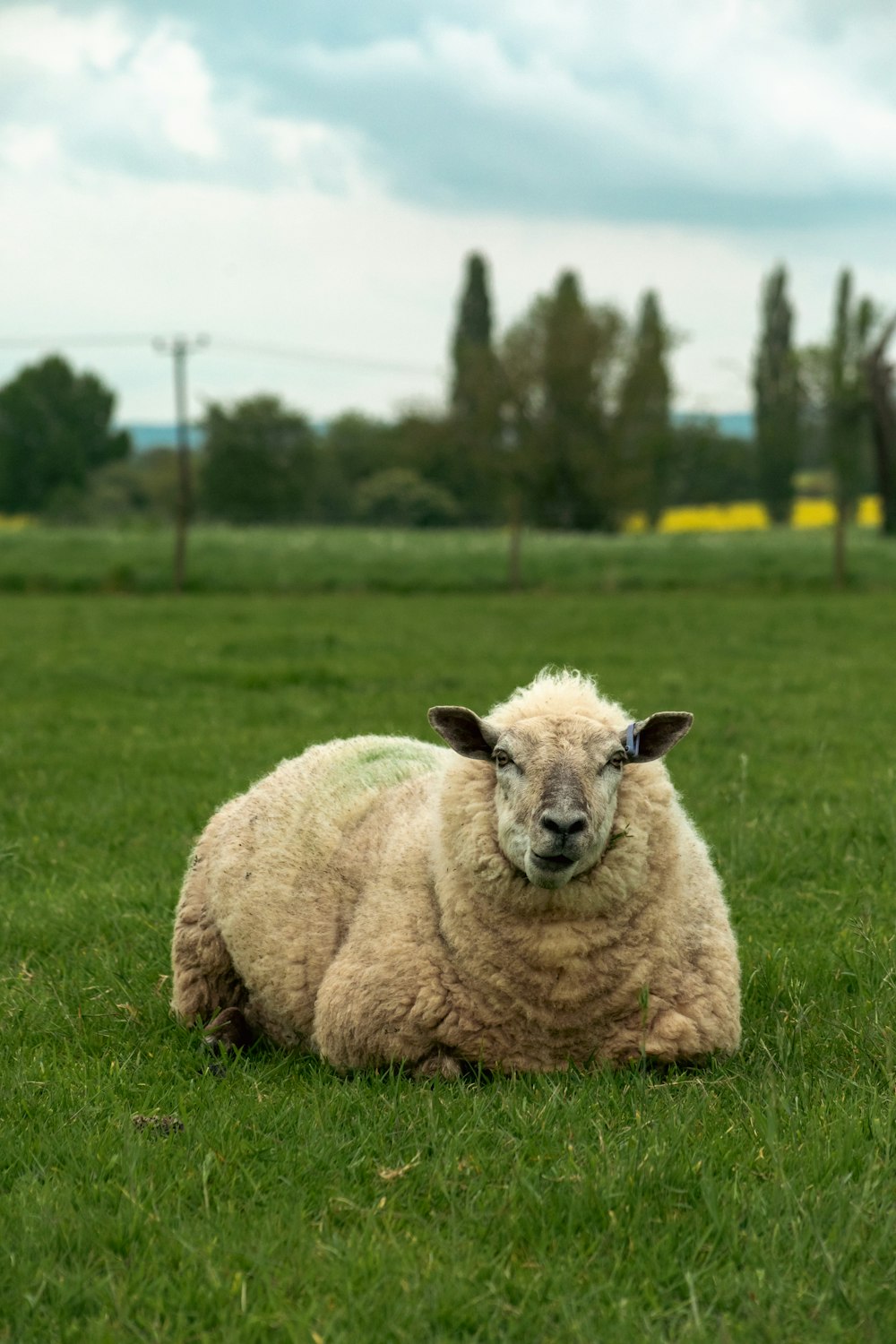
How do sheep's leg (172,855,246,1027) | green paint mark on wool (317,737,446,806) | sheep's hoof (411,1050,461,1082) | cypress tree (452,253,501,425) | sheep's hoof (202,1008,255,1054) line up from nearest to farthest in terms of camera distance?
sheep's hoof (411,1050,461,1082), sheep's hoof (202,1008,255,1054), sheep's leg (172,855,246,1027), green paint mark on wool (317,737,446,806), cypress tree (452,253,501,425)

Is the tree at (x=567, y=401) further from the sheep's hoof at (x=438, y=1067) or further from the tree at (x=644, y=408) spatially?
the sheep's hoof at (x=438, y=1067)

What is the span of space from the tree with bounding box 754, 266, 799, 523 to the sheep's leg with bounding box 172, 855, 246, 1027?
69.1 metres

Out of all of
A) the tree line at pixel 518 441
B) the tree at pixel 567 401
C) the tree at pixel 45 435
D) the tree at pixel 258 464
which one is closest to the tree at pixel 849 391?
the tree line at pixel 518 441

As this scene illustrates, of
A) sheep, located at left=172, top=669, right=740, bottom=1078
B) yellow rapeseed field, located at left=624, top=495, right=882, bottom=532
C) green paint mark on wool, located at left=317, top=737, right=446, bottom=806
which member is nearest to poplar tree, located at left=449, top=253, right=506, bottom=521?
yellow rapeseed field, located at left=624, top=495, right=882, bottom=532

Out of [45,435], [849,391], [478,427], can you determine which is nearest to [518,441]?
[478,427]

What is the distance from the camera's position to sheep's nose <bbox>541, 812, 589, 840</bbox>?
374 centimetres

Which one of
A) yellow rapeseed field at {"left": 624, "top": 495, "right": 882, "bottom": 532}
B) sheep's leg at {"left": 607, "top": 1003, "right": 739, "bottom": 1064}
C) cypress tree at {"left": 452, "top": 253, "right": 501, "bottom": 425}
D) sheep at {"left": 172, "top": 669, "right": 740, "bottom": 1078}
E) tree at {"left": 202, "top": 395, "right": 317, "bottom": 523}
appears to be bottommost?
sheep's leg at {"left": 607, "top": 1003, "right": 739, "bottom": 1064}

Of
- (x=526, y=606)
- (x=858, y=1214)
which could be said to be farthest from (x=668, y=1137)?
(x=526, y=606)

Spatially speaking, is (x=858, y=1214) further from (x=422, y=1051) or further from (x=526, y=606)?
(x=526, y=606)

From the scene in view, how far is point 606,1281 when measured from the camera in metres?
2.86

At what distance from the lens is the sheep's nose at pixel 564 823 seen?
147 inches

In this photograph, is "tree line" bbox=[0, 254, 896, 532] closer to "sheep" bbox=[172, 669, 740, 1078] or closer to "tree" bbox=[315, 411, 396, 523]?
"tree" bbox=[315, 411, 396, 523]

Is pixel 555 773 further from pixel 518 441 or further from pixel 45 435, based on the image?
pixel 45 435

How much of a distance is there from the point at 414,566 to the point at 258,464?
49644 millimetres
